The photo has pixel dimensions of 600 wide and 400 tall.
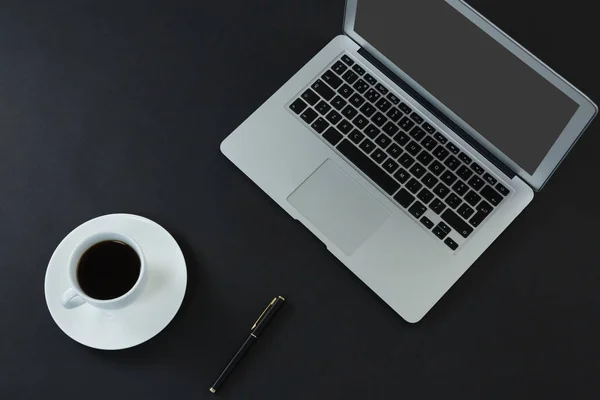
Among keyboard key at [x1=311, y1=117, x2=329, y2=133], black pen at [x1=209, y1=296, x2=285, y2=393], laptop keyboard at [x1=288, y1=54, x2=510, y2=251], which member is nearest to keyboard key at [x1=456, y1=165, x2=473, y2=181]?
laptop keyboard at [x1=288, y1=54, x2=510, y2=251]

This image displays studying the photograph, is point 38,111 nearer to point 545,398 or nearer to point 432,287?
point 432,287

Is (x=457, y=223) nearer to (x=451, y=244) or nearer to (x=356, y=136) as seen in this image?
(x=451, y=244)

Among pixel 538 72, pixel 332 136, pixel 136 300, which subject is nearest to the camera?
pixel 538 72

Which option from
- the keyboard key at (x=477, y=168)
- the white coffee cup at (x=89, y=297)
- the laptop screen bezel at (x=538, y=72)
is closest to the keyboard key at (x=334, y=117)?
the laptop screen bezel at (x=538, y=72)

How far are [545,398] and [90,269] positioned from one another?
648mm

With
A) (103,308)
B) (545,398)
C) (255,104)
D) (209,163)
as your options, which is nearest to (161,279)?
A: (103,308)

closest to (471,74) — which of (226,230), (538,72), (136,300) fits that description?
(538,72)

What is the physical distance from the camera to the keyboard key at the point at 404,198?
1.10 m

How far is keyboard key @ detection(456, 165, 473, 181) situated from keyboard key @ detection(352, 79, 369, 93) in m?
0.19

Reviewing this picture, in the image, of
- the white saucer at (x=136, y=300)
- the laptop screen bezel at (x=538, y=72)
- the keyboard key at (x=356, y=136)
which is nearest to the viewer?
the laptop screen bezel at (x=538, y=72)

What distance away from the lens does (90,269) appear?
3.31 ft

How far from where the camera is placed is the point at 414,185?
1110mm

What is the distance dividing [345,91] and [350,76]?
0.03 m

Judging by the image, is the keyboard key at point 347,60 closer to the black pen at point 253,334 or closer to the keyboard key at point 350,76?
the keyboard key at point 350,76
